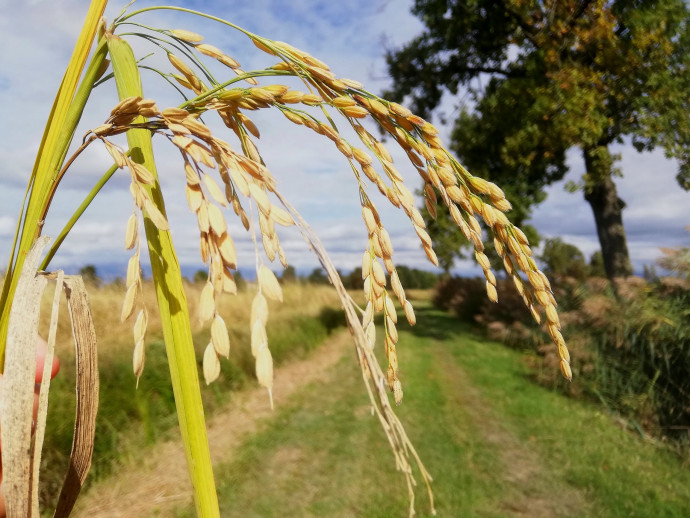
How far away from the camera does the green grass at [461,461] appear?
550cm

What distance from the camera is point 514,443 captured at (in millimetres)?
7402

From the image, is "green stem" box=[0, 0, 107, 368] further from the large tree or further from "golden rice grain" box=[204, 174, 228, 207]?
the large tree

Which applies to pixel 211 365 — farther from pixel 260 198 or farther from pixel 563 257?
pixel 563 257

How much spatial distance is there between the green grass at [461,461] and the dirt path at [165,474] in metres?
0.26

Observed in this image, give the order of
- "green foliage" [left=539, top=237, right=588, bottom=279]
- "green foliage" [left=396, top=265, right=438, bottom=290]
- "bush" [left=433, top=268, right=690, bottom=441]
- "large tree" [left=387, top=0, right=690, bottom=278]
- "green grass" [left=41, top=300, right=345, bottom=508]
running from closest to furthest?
1. "green grass" [left=41, top=300, right=345, bottom=508]
2. "bush" [left=433, top=268, right=690, bottom=441]
3. "large tree" [left=387, top=0, right=690, bottom=278]
4. "green foliage" [left=539, top=237, right=588, bottom=279]
5. "green foliage" [left=396, top=265, right=438, bottom=290]

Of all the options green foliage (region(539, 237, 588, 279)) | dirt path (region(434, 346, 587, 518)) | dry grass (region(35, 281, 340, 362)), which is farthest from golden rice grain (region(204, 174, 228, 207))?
green foliage (region(539, 237, 588, 279))

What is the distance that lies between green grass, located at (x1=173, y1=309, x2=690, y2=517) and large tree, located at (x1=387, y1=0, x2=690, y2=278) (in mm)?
5802

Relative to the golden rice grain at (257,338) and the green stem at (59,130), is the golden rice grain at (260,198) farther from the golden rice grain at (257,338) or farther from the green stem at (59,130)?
the green stem at (59,130)

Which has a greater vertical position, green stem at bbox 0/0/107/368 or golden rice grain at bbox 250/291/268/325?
green stem at bbox 0/0/107/368

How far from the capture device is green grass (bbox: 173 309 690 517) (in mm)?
5500

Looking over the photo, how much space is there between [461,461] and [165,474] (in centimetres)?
356

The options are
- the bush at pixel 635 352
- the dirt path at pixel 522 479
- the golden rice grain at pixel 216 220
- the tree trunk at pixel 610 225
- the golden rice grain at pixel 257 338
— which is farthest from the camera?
the tree trunk at pixel 610 225

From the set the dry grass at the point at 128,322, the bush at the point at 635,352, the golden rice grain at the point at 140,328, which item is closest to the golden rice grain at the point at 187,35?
the golden rice grain at the point at 140,328

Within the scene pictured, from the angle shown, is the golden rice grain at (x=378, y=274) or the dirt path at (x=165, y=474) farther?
the dirt path at (x=165, y=474)
